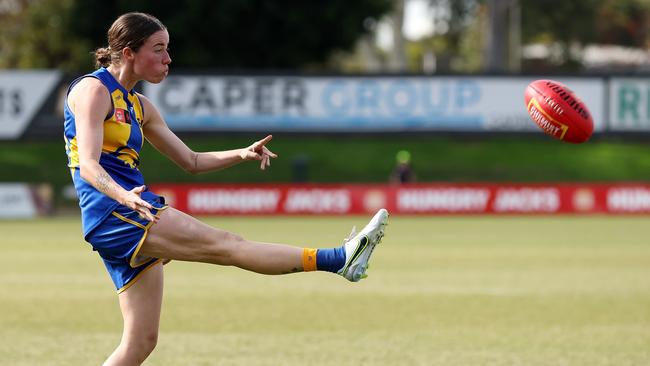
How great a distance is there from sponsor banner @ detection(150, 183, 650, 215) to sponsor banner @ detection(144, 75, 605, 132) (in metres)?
4.66

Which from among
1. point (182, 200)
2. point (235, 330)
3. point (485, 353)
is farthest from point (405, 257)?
point (182, 200)

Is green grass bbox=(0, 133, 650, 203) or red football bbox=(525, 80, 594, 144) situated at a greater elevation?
red football bbox=(525, 80, 594, 144)

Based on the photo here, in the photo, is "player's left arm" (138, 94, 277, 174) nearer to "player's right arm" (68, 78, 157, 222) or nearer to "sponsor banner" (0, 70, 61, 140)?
"player's right arm" (68, 78, 157, 222)

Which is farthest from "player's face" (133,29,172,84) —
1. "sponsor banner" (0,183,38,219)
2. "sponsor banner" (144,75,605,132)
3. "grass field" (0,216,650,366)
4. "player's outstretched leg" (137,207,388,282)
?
"sponsor banner" (144,75,605,132)

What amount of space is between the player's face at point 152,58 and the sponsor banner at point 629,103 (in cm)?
3482

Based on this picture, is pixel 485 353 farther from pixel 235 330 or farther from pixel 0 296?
pixel 0 296

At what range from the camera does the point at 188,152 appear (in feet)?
25.2

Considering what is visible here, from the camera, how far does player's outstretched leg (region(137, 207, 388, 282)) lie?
22.0 feet

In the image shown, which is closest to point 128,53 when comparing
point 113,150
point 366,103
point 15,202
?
point 113,150

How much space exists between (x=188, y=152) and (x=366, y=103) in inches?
1283

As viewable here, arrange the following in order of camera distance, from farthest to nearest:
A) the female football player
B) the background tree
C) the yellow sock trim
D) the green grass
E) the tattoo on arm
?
the background tree, the green grass, the yellow sock trim, the female football player, the tattoo on arm

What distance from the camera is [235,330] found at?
1212 centimetres

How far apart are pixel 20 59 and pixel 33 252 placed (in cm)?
4198

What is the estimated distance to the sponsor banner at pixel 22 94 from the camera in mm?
39188
